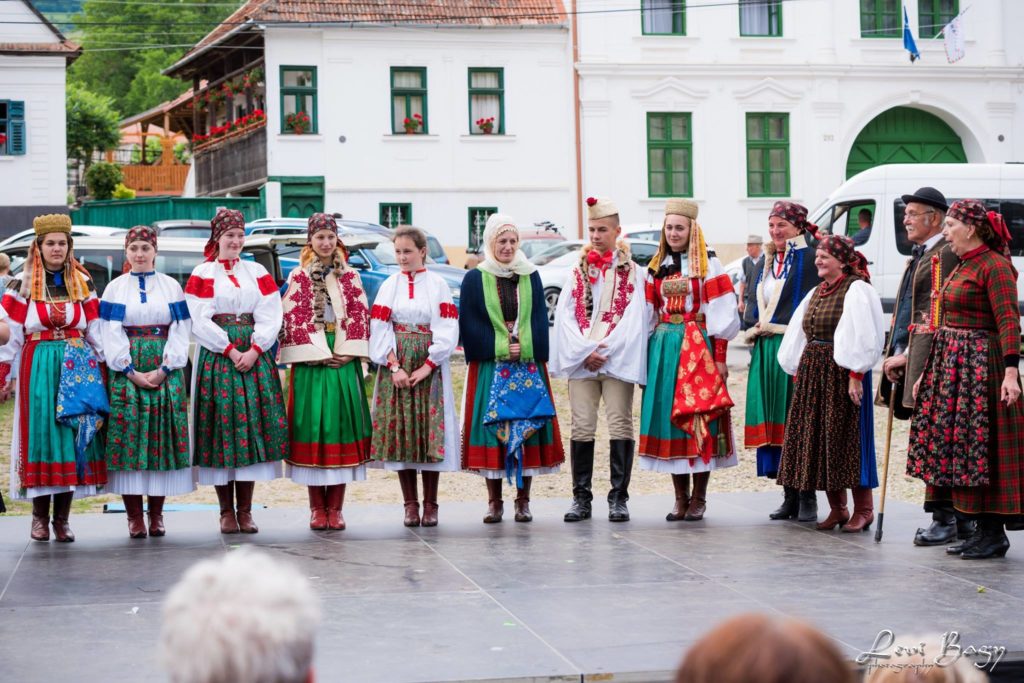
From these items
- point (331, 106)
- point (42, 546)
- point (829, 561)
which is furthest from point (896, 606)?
point (331, 106)

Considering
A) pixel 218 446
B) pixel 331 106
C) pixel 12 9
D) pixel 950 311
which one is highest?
pixel 12 9

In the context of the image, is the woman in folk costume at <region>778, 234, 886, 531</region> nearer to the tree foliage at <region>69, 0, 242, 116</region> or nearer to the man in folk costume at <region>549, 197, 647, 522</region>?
the man in folk costume at <region>549, 197, 647, 522</region>

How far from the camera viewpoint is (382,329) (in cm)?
874

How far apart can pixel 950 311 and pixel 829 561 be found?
147cm

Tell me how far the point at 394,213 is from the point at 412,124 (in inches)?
80.7

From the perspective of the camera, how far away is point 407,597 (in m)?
6.75

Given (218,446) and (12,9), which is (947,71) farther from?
(218,446)

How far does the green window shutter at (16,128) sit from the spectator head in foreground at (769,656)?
117ft

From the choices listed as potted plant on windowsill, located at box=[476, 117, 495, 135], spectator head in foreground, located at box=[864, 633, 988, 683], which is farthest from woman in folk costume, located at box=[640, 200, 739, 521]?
potted plant on windowsill, located at box=[476, 117, 495, 135]

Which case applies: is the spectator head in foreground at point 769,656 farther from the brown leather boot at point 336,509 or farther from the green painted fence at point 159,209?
the green painted fence at point 159,209

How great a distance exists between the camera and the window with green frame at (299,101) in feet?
106

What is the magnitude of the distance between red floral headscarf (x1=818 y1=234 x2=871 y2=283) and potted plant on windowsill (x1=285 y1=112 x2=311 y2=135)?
24.8 metres

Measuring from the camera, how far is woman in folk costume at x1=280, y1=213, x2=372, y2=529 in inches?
341

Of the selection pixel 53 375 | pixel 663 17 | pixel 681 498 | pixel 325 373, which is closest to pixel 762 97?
pixel 663 17
